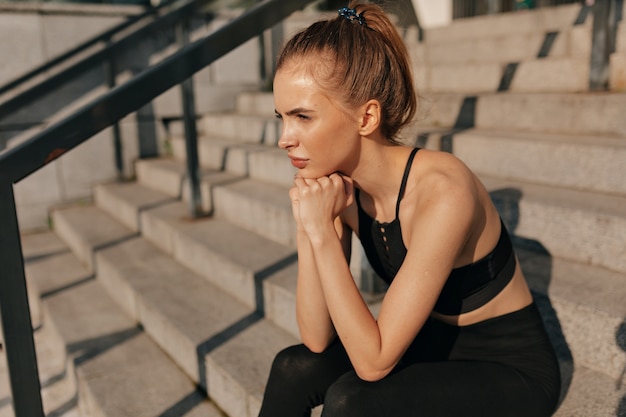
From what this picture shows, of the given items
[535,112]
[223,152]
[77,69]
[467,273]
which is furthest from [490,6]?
[467,273]

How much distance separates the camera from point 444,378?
4.71 feet

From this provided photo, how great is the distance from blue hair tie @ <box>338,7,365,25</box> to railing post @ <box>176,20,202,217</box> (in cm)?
250

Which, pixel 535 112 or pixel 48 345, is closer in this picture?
pixel 535 112

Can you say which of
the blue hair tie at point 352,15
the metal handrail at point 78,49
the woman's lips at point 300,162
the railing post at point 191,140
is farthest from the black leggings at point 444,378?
the metal handrail at point 78,49

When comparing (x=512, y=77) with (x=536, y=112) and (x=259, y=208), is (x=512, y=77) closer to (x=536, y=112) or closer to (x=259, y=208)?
(x=536, y=112)

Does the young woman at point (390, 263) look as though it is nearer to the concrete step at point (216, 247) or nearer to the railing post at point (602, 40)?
the concrete step at point (216, 247)

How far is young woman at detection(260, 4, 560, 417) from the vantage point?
54.4 inches

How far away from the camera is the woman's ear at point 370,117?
148cm

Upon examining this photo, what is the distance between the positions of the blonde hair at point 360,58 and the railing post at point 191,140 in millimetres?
2475

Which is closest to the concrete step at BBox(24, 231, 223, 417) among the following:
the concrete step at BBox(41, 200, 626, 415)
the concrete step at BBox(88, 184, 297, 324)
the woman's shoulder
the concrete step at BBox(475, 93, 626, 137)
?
the concrete step at BBox(41, 200, 626, 415)

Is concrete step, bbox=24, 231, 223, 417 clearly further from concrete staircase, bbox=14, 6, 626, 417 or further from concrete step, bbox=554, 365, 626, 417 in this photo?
concrete step, bbox=554, 365, 626, 417

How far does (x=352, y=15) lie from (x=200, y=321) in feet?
5.88

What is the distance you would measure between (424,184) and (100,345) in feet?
7.20

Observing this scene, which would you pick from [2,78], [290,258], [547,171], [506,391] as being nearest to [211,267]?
[290,258]
